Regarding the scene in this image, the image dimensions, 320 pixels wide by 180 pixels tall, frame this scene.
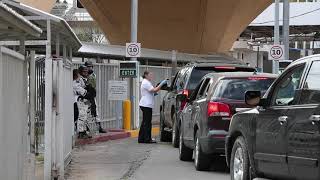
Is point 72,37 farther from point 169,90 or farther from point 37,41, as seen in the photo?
point 169,90

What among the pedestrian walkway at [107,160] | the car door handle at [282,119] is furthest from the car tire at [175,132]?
the car door handle at [282,119]

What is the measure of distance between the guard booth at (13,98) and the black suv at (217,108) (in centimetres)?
387

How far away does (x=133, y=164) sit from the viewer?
1303cm

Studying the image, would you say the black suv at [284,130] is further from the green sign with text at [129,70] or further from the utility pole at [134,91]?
the utility pole at [134,91]

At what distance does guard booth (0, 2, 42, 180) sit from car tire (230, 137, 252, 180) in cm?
283

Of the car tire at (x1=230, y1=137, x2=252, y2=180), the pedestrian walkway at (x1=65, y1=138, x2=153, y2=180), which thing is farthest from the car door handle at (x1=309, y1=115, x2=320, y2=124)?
the pedestrian walkway at (x1=65, y1=138, x2=153, y2=180)

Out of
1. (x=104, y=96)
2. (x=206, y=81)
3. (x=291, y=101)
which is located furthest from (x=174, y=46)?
(x=291, y=101)

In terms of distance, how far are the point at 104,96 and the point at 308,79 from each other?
13.3 m

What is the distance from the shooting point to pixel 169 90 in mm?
17156

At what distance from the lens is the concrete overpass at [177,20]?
41.0 metres

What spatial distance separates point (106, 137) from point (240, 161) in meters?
9.10

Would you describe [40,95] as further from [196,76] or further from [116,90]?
[116,90]

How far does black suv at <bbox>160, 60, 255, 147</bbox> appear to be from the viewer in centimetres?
1466

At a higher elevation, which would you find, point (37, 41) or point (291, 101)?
point (37, 41)
